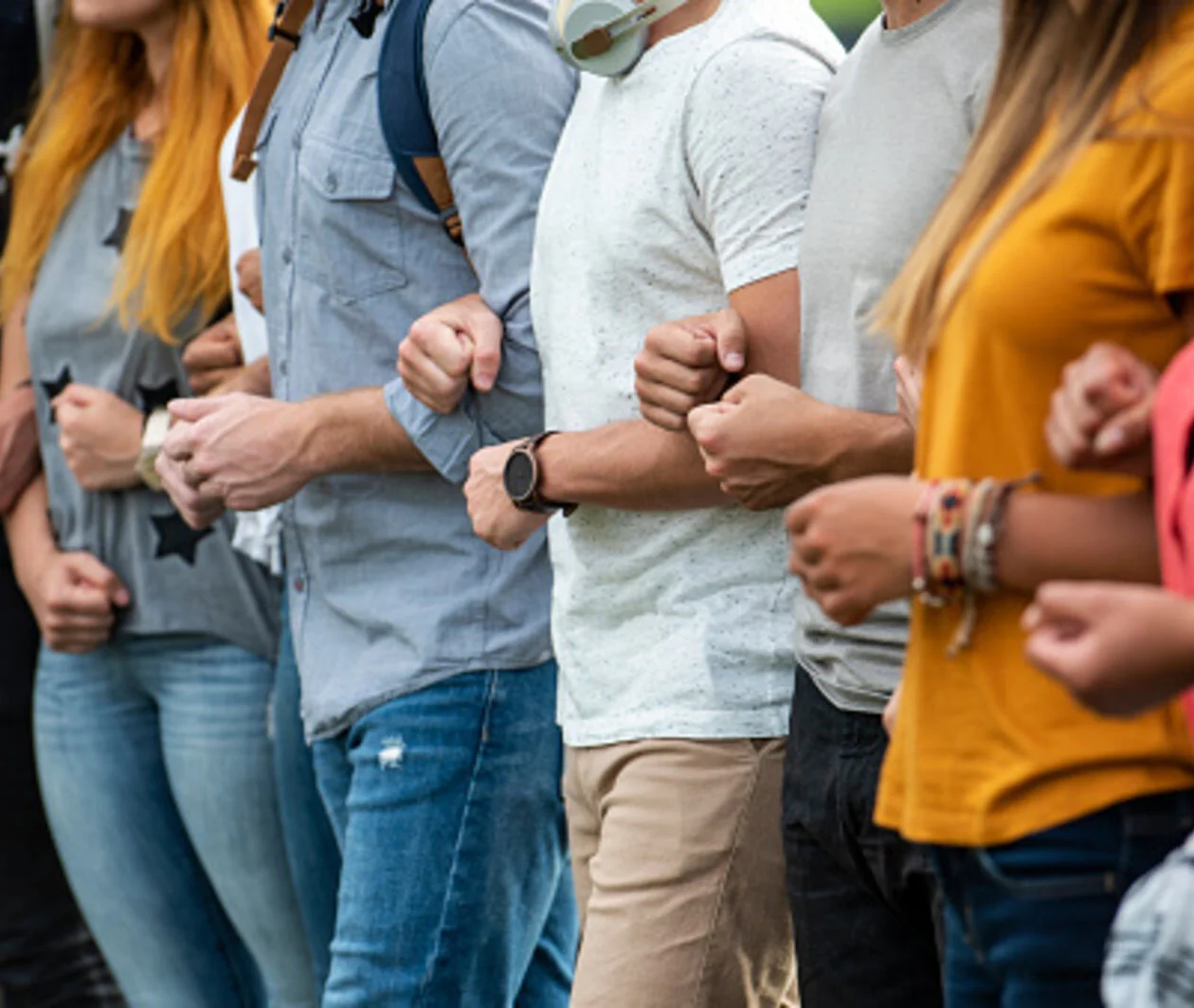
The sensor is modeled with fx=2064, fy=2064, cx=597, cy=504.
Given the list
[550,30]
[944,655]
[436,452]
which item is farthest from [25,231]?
[944,655]

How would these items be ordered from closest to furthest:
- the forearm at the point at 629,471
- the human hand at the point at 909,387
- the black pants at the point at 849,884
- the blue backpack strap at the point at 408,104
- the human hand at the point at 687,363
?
1. the human hand at the point at 909,387
2. the black pants at the point at 849,884
3. the human hand at the point at 687,363
4. the forearm at the point at 629,471
5. the blue backpack strap at the point at 408,104

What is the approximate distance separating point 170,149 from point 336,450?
0.93 metres

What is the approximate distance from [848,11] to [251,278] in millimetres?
2432

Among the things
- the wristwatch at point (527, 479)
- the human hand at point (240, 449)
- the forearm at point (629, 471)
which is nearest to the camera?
the forearm at point (629, 471)

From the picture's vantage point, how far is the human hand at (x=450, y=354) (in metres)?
2.60

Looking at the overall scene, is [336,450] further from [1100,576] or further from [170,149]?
[1100,576]

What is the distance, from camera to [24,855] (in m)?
3.94

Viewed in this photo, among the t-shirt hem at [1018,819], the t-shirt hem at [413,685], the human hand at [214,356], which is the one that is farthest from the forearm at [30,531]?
the t-shirt hem at [1018,819]

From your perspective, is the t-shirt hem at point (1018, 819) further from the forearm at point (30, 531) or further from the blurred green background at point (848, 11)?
the blurred green background at point (848, 11)

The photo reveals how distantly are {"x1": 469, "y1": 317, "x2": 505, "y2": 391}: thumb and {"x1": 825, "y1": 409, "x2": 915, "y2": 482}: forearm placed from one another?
2.16 ft

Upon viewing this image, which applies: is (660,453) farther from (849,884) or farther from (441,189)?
(441,189)

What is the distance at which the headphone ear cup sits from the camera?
92.7 inches

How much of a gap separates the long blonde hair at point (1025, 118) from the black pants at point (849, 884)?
0.50 metres

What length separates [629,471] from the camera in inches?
91.4
